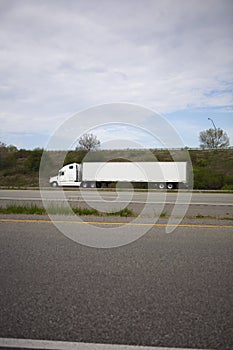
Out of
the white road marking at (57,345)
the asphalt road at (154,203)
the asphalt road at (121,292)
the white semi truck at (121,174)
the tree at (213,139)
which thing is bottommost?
the white road marking at (57,345)

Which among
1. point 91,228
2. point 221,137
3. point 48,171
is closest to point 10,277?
point 91,228

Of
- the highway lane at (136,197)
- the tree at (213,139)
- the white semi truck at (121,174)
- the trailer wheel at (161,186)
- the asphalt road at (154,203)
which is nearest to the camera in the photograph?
the asphalt road at (154,203)

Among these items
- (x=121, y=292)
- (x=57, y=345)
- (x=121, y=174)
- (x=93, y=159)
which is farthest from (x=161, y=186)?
(x=57, y=345)

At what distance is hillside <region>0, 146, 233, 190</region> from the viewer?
4141 cm

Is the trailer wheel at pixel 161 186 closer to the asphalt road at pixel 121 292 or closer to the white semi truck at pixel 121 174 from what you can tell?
the white semi truck at pixel 121 174

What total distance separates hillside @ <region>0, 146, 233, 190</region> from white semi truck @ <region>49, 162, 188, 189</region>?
6.62 feet

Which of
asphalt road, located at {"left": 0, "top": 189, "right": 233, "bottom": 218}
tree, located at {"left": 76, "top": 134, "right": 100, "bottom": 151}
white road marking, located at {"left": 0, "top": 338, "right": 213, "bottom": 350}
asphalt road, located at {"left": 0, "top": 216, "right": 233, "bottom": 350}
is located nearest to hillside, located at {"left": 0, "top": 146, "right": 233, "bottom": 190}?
tree, located at {"left": 76, "top": 134, "right": 100, "bottom": 151}

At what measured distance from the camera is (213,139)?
64.4 m

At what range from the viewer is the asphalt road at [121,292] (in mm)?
3209

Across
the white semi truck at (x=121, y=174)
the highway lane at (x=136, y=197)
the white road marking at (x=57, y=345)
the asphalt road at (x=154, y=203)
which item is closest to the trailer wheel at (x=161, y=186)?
the white semi truck at (x=121, y=174)

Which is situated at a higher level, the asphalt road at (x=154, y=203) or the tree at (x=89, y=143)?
the tree at (x=89, y=143)

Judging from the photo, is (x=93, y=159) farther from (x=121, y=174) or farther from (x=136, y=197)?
(x=136, y=197)

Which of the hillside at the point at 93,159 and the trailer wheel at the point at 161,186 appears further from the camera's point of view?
the hillside at the point at 93,159

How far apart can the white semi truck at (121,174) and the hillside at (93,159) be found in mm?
2019
